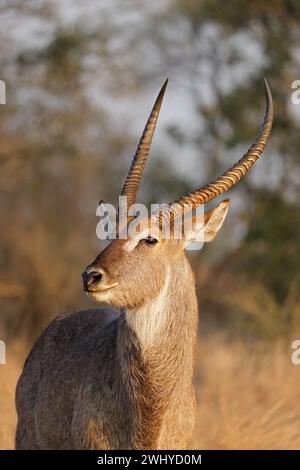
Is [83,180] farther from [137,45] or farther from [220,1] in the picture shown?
[220,1]

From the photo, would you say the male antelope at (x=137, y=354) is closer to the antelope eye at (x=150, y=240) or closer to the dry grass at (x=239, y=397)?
the antelope eye at (x=150, y=240)

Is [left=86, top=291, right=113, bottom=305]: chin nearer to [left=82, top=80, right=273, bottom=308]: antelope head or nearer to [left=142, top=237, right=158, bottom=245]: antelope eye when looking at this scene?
[left=82, top=80, right=273, bottom=308]: antelope head

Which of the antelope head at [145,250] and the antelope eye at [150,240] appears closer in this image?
the antelope head at [145,250]

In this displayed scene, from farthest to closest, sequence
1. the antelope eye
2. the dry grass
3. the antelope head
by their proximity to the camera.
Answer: the dry grass < the antelope eye < the antelope head

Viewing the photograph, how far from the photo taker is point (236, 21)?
16828 mm

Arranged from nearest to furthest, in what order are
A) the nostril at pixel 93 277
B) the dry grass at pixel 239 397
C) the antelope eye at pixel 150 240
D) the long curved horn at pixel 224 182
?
the nostril at pixel 93 277, the antelope eye at pixel 150 240, the long curved horn at pixel 224 182, the dry grass at pixel 239 397

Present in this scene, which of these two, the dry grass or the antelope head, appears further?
the dry grass

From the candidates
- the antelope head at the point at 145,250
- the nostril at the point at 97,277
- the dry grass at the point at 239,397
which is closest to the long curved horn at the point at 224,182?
the antelope head at the point at 145,250

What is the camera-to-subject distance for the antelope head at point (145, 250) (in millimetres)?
5273

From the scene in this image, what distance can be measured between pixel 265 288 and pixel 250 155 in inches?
404

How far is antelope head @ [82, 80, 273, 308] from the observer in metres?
5.27

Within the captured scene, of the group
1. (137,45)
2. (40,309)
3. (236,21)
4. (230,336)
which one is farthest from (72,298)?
(137,45)

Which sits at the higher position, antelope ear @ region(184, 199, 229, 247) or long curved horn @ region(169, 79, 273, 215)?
long curved horn @ region(169, 79, 273, 215)

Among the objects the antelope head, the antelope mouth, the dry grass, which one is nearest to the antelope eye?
the antelope head
